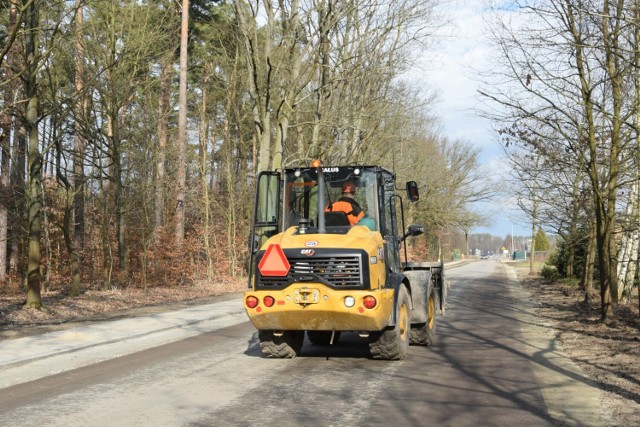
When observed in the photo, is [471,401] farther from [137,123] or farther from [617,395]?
[137,123]

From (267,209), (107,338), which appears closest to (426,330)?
(267,209)

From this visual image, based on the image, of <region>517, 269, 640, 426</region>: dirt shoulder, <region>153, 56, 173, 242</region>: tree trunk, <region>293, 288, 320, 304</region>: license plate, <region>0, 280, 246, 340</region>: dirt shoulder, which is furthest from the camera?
<region>153, 56, 173, 242</region>: tree trunk

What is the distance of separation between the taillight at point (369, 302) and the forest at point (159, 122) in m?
8.92

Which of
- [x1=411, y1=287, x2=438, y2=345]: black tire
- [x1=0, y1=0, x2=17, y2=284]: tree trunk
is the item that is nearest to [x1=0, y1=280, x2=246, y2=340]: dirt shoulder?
[x1=0, y1=0, x2=17, y2=284]: tree trunk

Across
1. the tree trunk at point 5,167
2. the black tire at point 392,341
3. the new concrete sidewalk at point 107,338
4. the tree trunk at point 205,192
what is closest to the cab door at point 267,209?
the black tire at point 392,341

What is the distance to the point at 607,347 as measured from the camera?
12.0m

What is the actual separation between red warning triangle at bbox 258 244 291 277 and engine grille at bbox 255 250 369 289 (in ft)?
0.22

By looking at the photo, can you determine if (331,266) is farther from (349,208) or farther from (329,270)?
(349,208)

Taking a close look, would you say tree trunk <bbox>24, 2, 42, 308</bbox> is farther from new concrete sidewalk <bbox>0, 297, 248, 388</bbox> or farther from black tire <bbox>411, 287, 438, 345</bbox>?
black tire <bbox>411, 287, 438, 345</bbox>

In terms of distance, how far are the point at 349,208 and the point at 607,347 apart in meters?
5.23

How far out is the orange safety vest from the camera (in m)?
10.7

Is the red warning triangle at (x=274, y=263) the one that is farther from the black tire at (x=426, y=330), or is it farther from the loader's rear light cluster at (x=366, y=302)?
the black tire at (x=426, y=330)

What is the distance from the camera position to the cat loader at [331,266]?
9484 mm

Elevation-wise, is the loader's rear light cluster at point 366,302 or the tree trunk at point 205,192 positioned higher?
the tree trunk at point 205,192
